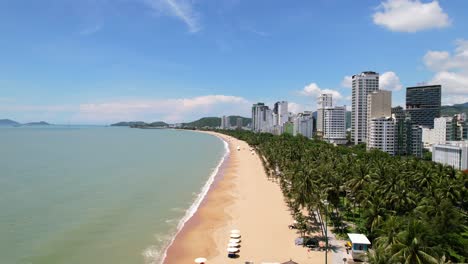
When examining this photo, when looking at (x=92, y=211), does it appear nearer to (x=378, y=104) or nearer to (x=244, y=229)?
(x=244, y=229)

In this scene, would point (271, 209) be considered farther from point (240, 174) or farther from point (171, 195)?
point (240, 174)

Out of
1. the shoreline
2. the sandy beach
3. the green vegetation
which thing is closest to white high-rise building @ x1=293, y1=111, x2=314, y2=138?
the shoreline

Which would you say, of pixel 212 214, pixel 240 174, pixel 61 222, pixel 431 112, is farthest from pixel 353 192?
pixel 431 112

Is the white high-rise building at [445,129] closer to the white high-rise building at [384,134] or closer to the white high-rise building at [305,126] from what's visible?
the white high-rise building at [384,134]

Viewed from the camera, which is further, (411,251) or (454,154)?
(454,154)

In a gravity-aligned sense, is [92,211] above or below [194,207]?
below

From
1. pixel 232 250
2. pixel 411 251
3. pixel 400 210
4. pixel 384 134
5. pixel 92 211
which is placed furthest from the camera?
pixel 384 134

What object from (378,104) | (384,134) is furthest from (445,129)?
(384,134)

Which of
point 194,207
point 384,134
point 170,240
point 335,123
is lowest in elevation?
point 170,240

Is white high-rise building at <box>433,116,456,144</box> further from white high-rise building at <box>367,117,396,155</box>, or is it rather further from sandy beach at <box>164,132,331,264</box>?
sandy beach at <box>164,132,331,264</box>
